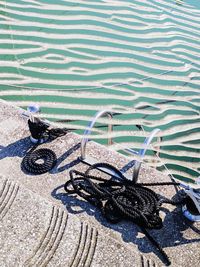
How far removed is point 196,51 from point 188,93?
5.45 ft

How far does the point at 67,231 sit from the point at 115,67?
164 inches

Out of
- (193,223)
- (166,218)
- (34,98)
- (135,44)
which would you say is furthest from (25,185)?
(135,44)

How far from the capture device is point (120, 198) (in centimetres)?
307

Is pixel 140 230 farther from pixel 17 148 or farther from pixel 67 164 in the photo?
pixel 17 148

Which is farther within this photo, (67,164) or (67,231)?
(67,164)

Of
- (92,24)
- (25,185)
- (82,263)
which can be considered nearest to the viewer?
(82,263)

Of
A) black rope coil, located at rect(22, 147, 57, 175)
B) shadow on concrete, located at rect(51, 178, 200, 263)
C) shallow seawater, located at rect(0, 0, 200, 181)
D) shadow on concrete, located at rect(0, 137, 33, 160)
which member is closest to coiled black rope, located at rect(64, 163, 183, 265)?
shadow on concrete, located at rect(51, 178, 200, 263)

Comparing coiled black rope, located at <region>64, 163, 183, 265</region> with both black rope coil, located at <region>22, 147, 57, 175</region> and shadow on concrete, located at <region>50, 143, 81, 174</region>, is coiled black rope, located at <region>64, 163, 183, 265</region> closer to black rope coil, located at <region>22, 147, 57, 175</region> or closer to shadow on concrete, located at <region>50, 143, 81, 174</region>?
shadow on concrete, located at <region>50, 143, 81, 174</region>

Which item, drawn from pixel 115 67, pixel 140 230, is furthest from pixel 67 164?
pixel 115 67

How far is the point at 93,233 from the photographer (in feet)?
9.35

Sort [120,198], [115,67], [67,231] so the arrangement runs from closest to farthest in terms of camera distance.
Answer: [67,231], [120,198], [115,67]

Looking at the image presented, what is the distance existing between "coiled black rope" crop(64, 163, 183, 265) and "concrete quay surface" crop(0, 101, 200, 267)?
8 centimetres

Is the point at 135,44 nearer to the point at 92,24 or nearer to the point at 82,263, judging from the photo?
the point at 92,24

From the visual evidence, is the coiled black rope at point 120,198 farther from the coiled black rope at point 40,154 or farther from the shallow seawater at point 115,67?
the shallow seawater at point 115,67
